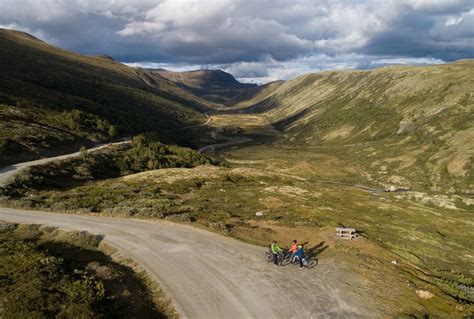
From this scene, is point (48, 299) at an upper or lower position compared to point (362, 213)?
upper

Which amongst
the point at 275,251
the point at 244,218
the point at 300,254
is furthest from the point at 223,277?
the point at 244,218

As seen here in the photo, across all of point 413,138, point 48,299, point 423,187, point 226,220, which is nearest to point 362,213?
point 226,220

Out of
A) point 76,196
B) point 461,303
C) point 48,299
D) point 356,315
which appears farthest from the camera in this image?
point 76,196

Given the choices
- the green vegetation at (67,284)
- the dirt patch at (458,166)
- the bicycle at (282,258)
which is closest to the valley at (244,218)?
the dirt patch at (458,166)

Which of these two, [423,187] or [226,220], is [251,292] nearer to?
[226,220]

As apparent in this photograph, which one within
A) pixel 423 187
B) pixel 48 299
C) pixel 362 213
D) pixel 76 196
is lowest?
pixel 423 187

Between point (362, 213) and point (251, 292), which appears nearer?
point (251, 292)

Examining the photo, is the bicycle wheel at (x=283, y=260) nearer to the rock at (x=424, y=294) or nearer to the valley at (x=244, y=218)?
the valley at (x=244, y=218)
